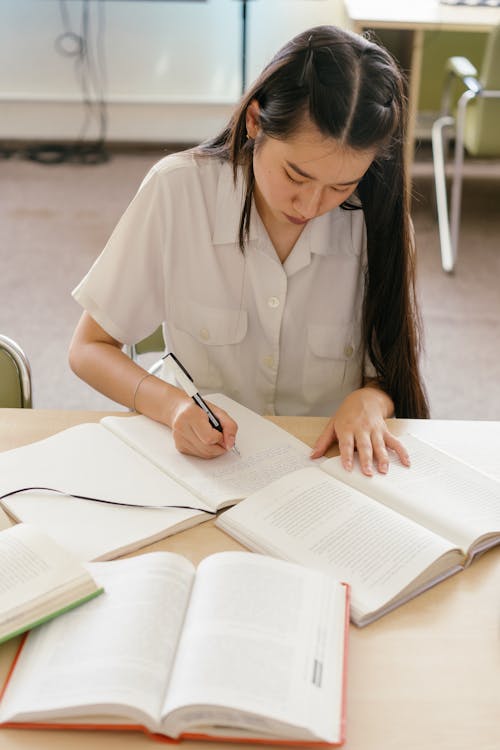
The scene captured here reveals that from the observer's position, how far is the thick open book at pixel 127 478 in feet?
3.28

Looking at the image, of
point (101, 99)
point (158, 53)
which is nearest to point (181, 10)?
point (158, 53)

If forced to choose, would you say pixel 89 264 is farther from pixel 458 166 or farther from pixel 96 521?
pixel 96 521

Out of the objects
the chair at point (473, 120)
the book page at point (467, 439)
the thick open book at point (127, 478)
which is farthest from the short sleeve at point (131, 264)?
the chair at point (473, 120)

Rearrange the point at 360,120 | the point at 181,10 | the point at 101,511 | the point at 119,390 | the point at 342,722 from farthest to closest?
the point at 181,10, the point at 119,390, the point at 360,120, the point at 101,511, the point at 342,722

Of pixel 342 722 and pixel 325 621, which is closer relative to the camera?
pixel 342 722

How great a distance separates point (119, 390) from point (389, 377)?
0.42m

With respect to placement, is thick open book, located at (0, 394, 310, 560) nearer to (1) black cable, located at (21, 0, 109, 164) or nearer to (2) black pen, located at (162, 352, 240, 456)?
(2) black pen, located at (162, 352, 240, 456)

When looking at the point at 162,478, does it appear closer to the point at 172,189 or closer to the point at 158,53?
the point at 172,189

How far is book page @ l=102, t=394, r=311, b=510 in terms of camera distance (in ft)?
3.58

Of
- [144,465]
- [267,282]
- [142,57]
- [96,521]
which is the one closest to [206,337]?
[267,282]

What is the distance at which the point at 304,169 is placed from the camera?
3.84 feet

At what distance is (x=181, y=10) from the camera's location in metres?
4.26

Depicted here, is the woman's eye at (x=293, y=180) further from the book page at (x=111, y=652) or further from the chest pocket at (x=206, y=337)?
the book page at (x=111, y=652)

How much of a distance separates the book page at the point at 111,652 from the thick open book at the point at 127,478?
0.31 ft
